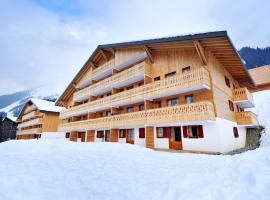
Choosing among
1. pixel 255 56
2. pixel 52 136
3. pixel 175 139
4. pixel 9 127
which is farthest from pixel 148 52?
pixel 255 56

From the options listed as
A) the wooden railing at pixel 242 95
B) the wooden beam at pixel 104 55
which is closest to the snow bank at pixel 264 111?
the wooden railing at pixel 242 95

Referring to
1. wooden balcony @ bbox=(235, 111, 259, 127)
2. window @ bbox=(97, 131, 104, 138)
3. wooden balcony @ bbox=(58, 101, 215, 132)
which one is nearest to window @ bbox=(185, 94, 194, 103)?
wooden balcony @ bbox=(58, 101, 215, 132)

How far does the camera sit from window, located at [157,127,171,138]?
17383 mm

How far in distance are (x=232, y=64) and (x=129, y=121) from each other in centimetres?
1308

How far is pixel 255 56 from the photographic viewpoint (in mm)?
84062

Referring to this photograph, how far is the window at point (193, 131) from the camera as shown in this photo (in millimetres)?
15143

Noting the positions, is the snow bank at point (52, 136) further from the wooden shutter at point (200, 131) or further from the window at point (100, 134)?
the wooden shutter at point (200, 131)

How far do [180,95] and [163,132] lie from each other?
13.6 ft

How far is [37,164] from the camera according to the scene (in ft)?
21.2

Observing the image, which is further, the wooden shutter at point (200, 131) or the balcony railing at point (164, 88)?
the wooden shutter at point (200, 131)

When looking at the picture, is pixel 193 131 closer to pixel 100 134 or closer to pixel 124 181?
pixel 124 181

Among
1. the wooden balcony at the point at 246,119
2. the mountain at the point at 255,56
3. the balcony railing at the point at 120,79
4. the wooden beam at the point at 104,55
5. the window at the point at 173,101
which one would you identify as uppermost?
the mountain at the point at 255,56

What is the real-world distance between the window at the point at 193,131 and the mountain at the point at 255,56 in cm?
8127

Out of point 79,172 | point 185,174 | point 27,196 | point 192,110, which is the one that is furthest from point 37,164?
point 192,110
